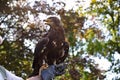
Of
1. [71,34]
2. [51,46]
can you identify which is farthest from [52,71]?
[71,34]

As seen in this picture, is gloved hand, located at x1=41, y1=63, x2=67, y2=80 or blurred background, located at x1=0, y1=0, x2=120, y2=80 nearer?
gloved hand, located at x1=41, y1=63, x2=67, y2=80

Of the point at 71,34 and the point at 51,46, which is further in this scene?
the point at 71,34

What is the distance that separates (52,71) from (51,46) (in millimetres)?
192

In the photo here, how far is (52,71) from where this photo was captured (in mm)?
2213

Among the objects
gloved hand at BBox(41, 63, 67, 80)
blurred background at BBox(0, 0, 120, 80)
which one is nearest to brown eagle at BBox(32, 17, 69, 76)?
gloved hand at BBox(41, 63, 67, 80)

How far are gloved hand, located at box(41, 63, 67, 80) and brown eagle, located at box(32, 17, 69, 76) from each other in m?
0.06

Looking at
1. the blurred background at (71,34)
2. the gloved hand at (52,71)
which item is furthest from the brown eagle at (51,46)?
the blurred background at (71,34)

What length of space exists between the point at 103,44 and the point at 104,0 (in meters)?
2.27

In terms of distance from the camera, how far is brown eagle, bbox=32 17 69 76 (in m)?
2.29

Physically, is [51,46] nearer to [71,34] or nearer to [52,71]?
[52,71]

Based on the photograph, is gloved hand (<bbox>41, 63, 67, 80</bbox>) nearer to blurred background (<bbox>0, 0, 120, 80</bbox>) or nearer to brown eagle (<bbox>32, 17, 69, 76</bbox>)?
brown eagle (<bbox>32, 17, 69, 76</bbox>)

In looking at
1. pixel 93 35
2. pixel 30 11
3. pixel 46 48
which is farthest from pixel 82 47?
pixel 46 48

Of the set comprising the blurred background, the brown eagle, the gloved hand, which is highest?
the brown eagle

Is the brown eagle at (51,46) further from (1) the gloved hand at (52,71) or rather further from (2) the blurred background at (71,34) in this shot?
(2) the blurred background at (71,34)
